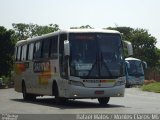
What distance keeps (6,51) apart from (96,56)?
5102 centimetres

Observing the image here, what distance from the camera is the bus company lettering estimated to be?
25.6 metres

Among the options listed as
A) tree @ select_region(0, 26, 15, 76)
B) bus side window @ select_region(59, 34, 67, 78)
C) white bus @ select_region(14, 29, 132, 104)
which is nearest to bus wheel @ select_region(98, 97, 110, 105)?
white bus @ select_region(14, 29, 132, 104)

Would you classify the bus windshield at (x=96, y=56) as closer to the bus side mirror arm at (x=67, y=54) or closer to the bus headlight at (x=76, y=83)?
the bus side mirror arm at (x=67, y=54)

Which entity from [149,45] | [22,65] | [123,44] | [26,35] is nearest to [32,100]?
[22,65]

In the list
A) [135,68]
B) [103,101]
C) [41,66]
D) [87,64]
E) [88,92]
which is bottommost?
[135,68]

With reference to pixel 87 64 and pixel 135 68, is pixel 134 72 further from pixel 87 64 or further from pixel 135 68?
pixel 87 64

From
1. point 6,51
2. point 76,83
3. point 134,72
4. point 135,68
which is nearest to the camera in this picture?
point 76,83

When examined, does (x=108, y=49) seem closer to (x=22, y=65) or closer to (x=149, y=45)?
(x=22, y=65)

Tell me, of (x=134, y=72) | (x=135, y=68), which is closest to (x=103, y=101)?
(x=134, y=72)

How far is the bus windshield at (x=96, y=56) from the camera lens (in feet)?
75.1

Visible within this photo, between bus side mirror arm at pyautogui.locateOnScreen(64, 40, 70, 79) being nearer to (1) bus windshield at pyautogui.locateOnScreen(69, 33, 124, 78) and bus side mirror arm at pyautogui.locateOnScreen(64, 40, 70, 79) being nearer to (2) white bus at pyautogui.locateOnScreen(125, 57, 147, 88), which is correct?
(1) bus windshield at pyautogui.locateOnScreen(69, 33, 124, 78)

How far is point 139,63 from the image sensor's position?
5775 centimetres

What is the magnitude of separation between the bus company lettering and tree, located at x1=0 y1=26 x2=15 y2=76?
4392 cm

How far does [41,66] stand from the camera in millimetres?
26672
